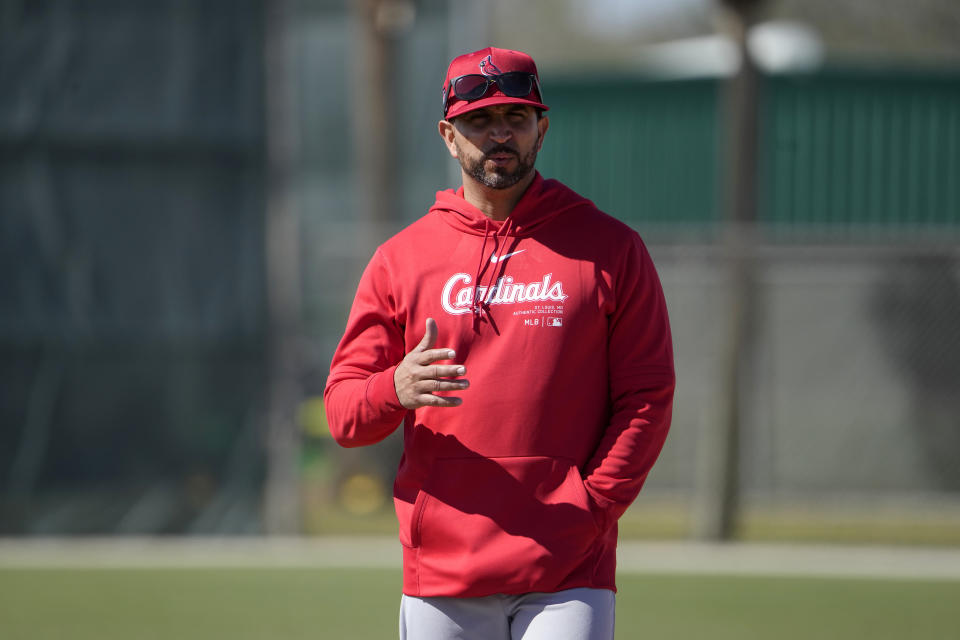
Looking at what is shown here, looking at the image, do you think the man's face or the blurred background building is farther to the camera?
the blurred background building

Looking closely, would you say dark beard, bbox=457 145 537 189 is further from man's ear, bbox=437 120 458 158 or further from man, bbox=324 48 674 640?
man's ear, bbox=437 120 458 158

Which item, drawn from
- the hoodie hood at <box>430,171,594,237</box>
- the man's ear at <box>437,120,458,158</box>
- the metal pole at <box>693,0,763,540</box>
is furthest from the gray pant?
the metal pole at <box>693,0,763,540</box>

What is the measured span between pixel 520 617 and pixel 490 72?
140cm

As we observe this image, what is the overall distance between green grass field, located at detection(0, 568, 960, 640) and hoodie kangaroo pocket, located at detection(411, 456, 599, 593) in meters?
4.04

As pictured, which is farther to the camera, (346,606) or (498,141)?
(346,606)

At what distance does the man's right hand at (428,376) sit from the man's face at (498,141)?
46 centimetres

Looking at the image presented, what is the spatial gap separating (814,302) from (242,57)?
6.20 metres

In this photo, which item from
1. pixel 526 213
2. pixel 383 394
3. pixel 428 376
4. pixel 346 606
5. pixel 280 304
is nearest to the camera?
pixel 428 376

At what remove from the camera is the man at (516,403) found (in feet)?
10.4

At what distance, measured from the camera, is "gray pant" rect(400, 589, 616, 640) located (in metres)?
3.16

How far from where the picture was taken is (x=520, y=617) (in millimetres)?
3217

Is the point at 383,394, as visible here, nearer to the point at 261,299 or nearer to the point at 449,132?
the point at 449,132

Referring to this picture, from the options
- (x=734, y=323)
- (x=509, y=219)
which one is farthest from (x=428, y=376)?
(x=734, y=323)

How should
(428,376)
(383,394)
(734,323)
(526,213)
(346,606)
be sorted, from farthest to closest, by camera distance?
1. (734,323)
2. (346,606)
3. (526,213)
4. (383,394)
5. (428,376)
